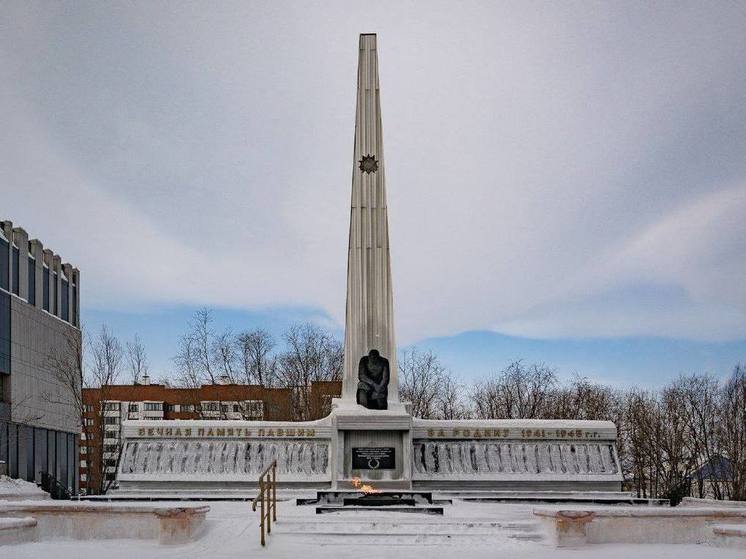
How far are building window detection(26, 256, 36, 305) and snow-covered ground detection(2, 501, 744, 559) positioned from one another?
29089 mm

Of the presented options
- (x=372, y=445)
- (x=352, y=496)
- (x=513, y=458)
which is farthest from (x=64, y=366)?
(x=352, y=496)

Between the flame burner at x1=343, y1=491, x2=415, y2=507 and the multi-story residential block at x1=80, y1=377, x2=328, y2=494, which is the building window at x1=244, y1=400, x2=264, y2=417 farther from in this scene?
the flame burner at x1=343, y1=491, x2=415, y2=507

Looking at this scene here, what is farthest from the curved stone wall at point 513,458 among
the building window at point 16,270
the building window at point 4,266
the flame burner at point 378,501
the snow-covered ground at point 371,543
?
the building window at point 16,270

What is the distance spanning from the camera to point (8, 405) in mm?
36062

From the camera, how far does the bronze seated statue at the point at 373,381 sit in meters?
20.1

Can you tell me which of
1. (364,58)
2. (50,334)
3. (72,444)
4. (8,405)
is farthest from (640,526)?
(72,444)

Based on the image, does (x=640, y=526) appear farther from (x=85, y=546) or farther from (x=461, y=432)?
(x=461, y=432)

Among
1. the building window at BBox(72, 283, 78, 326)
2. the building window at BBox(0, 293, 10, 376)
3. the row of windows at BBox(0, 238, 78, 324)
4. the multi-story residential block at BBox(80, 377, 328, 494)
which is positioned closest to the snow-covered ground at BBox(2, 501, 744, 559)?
the multi-story residential block at BBox(80, 377, 328, 494)

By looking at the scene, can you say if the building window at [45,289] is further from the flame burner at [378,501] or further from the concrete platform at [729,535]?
the concrete platform at [729,535]

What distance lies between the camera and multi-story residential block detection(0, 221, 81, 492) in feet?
118

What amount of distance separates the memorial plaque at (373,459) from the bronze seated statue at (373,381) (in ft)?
3.21

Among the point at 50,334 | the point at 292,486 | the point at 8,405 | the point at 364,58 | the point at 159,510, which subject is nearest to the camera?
the point at 159,510

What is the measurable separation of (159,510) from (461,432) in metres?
10.7

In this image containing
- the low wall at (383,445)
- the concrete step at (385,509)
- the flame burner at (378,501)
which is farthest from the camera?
the low wall at (383,445)
